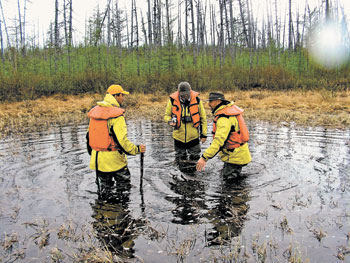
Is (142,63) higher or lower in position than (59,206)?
higher

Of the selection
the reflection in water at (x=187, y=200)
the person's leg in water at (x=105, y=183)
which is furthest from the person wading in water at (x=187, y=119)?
the person's leg in water at (x=105, y=183)

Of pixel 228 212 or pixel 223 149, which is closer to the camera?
pixel 228 212

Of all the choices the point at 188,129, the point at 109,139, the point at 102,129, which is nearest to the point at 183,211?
the point at 109,139

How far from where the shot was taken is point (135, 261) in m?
3.66

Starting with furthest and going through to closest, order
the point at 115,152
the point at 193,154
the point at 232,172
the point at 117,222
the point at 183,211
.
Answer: the point at 193,154
the point at 232,172
the point at 115,152
the point at 183,211
the point at 117,222

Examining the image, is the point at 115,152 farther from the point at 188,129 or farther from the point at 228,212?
the point at 188,129

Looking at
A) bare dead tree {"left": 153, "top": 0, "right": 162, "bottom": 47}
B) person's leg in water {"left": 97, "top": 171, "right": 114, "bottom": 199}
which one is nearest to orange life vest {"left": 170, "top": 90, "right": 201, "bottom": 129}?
person's leg in water {"left": 97, "top": 171, "right": 114, "bottom": 199}

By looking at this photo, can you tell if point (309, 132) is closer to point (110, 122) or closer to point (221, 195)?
point (221, 195)

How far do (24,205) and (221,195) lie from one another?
3.56 meters

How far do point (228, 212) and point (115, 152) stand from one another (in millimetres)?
2222

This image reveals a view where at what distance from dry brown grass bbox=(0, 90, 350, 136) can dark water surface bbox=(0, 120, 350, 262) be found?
17.7 feet

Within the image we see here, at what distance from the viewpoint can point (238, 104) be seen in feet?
59.3

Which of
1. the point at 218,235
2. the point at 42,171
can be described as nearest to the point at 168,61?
the point at 42,171

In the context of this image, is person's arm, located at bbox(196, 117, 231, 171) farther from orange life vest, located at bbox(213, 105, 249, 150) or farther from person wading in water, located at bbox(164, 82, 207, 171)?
person wading in water, located at bbox(164, 82, 207, 171)
